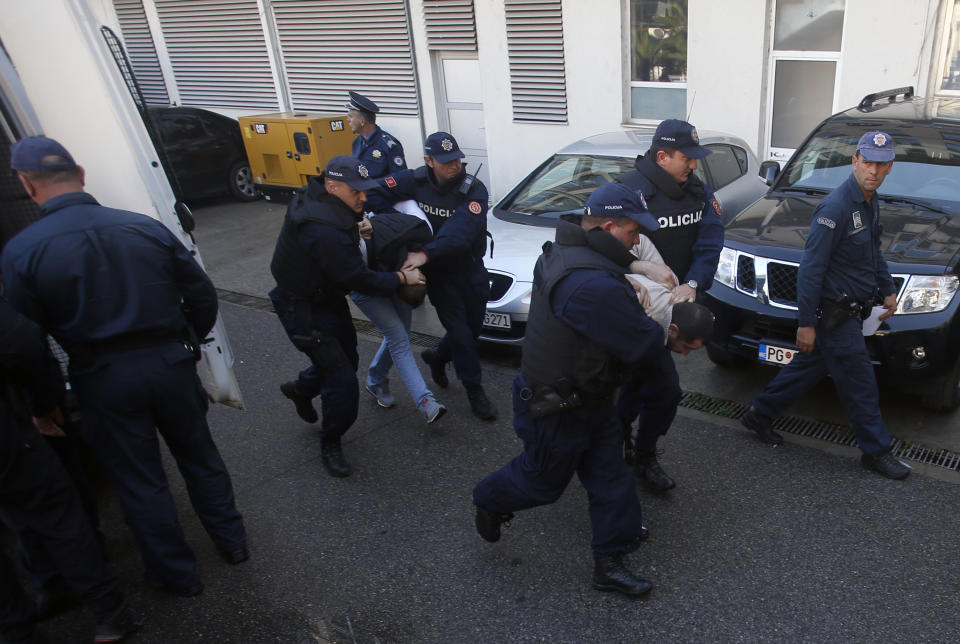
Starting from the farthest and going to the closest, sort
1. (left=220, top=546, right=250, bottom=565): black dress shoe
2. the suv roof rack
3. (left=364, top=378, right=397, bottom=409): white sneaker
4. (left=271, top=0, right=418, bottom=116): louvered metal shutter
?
(left=271, top=0, right=418, bottom=116): louvered metal shutter
the suv roof rack
(left=364, top=378, right=397, bottom=409): white sneaker
(left=220, top=546, right=250, bottom=565): black dress shoe

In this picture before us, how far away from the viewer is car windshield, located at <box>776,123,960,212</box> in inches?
194

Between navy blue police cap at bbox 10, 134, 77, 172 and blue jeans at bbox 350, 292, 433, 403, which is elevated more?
navy blue police cap at bbox 10, 134, 77, 172

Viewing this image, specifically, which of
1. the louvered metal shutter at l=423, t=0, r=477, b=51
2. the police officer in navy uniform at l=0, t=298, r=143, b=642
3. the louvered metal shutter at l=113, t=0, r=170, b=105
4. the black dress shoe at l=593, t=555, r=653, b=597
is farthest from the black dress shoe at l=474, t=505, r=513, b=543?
the louvered metal shutter at l=113, t=0, r=170, b=105

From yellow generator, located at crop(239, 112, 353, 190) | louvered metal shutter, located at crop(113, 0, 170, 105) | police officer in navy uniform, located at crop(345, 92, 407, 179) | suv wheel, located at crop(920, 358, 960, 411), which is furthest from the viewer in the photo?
louvered metal shutter, located at crop(113, 0, 170, 105)

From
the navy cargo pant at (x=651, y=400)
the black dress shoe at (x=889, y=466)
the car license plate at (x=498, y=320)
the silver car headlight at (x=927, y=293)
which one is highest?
the silver car headlight at (x=927, y=293)

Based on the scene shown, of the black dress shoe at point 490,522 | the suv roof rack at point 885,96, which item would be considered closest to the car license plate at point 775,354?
the black dress shoe at point 490,522

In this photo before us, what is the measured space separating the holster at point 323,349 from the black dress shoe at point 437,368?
117 cm

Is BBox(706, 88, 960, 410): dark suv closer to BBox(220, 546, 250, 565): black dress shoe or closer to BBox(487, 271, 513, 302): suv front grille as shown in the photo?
BBox(487, 271, 513, 302): suv front grille

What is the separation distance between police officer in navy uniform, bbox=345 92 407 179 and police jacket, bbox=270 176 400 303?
2.92 m

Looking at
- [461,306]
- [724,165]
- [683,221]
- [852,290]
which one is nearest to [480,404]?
[461,306]

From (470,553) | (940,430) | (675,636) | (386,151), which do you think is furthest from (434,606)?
(386,151)

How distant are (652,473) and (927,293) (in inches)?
70.5

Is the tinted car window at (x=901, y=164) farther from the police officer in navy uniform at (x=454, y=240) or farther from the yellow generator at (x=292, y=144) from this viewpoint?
the yellow generator at (x=292, y=144)

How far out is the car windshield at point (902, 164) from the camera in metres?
4.94
